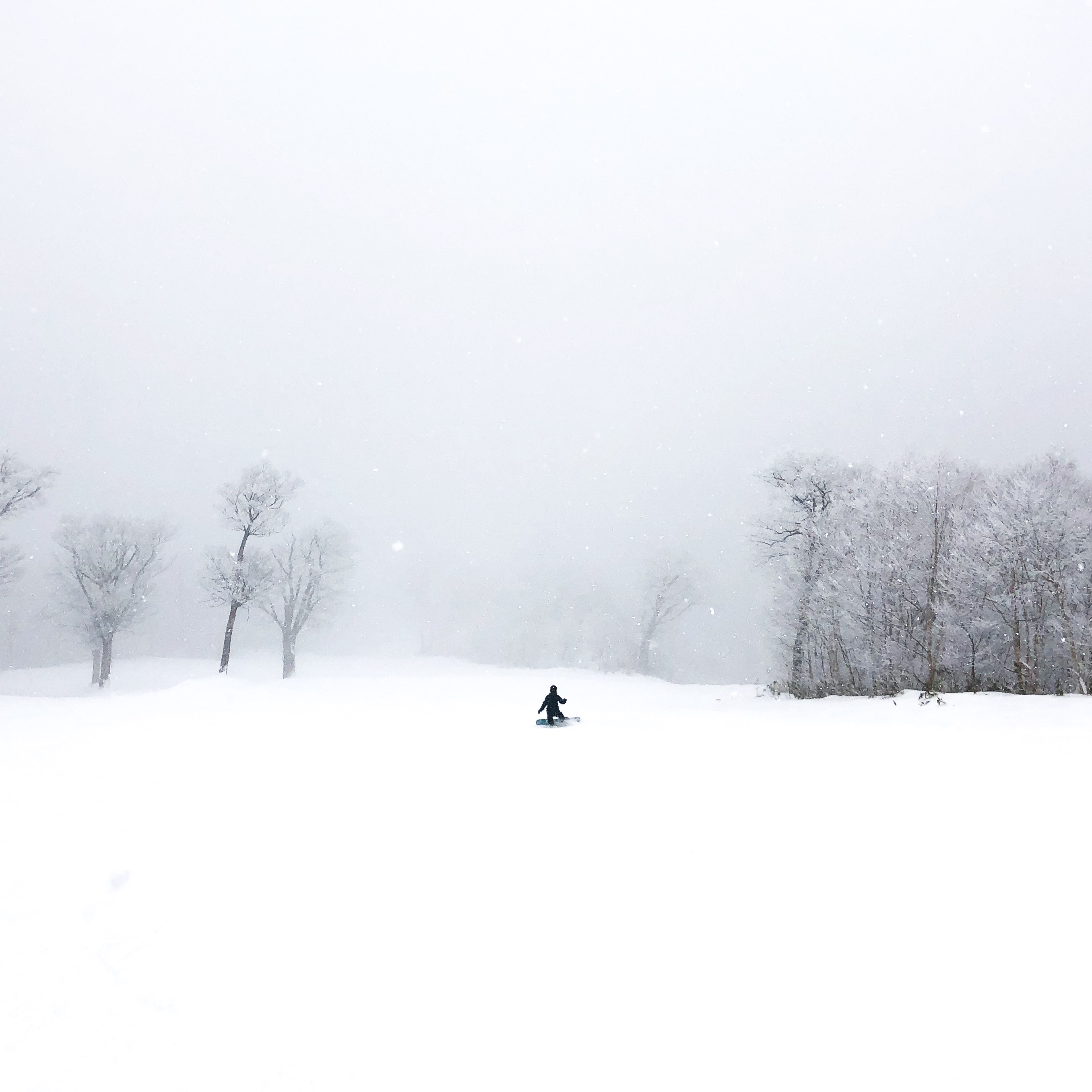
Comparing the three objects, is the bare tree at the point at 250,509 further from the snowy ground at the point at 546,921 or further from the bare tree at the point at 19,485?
the snowy ground at the point at 546,921

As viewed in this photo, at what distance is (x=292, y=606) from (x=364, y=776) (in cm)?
2814

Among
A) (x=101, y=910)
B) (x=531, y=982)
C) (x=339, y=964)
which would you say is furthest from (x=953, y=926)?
(x=101, y=910)

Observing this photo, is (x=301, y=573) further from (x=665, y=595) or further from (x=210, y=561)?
(x=665, y=595)

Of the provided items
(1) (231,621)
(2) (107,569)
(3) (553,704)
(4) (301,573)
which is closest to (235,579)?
(1) (231,621)

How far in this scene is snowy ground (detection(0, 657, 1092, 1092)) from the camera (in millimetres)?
3463

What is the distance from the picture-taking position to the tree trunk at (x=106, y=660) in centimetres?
3166

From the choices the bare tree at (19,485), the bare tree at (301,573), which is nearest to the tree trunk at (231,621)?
the bare tree at (301,573)

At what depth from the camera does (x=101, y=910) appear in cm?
502

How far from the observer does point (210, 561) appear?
1117 inches

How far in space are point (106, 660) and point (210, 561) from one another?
10.8 metres

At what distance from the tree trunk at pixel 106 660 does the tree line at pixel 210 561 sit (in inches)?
2.6

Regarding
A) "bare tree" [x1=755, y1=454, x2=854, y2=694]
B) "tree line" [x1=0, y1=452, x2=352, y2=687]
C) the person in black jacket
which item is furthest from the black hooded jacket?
"tree line" [x1=0, y1=452, x2=352, y2=687]

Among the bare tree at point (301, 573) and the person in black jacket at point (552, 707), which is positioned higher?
the bare tree at point (301, 573)

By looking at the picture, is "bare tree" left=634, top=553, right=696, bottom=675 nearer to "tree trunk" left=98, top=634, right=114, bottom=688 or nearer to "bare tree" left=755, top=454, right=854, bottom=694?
"bare tree" left=755, top=454, right=854, bottom=694
